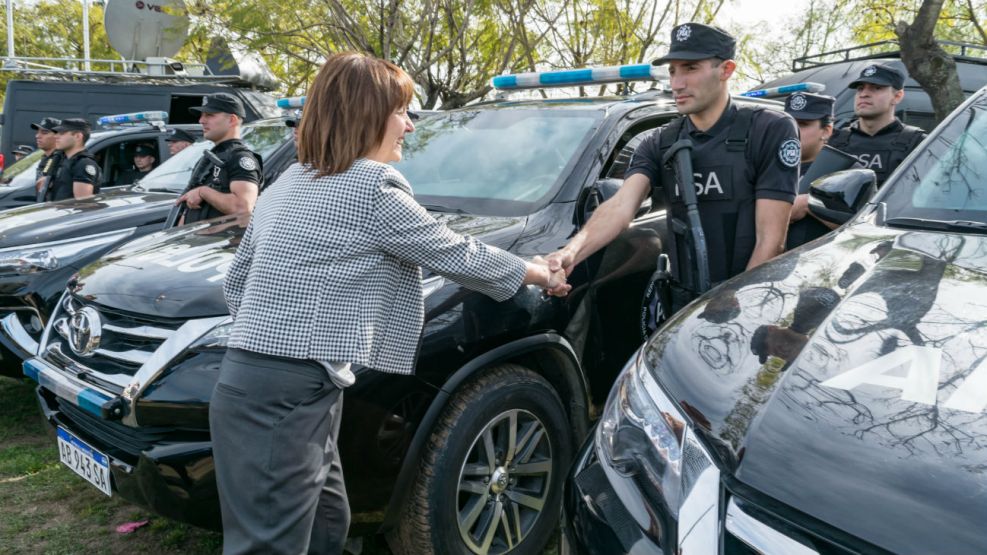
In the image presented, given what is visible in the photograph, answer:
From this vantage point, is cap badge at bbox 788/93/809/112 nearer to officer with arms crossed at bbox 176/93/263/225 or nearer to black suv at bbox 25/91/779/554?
black suv at bbox 25/91/779/554

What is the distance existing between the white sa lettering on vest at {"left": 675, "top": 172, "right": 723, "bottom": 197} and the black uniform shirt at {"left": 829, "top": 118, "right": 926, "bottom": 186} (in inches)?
71.2

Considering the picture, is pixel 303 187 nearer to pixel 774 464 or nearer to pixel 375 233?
pixel 375 233

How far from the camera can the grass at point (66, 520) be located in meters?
3.02

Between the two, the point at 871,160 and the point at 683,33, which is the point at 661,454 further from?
the point at 871,160

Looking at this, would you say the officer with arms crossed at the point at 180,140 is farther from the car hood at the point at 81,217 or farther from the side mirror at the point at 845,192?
the side mirror at the point at 845,192

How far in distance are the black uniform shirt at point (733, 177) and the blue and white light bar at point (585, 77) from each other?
89cm

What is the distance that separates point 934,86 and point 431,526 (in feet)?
23.7

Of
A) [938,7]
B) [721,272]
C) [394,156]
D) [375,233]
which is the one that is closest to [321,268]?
[375,233]

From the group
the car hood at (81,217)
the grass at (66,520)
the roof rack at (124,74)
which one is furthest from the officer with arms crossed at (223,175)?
the roof rack at (124,74)

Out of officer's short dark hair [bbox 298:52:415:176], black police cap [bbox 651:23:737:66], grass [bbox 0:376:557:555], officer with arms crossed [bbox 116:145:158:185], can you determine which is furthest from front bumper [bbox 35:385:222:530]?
officer with arms crossed [bbox 116:145:158:185]

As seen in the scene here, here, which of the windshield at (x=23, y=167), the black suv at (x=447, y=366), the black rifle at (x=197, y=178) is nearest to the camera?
the black suv at (x=447, y=366)

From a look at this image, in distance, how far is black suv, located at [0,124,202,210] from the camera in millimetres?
7414

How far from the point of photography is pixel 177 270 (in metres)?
2.68

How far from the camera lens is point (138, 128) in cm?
761
